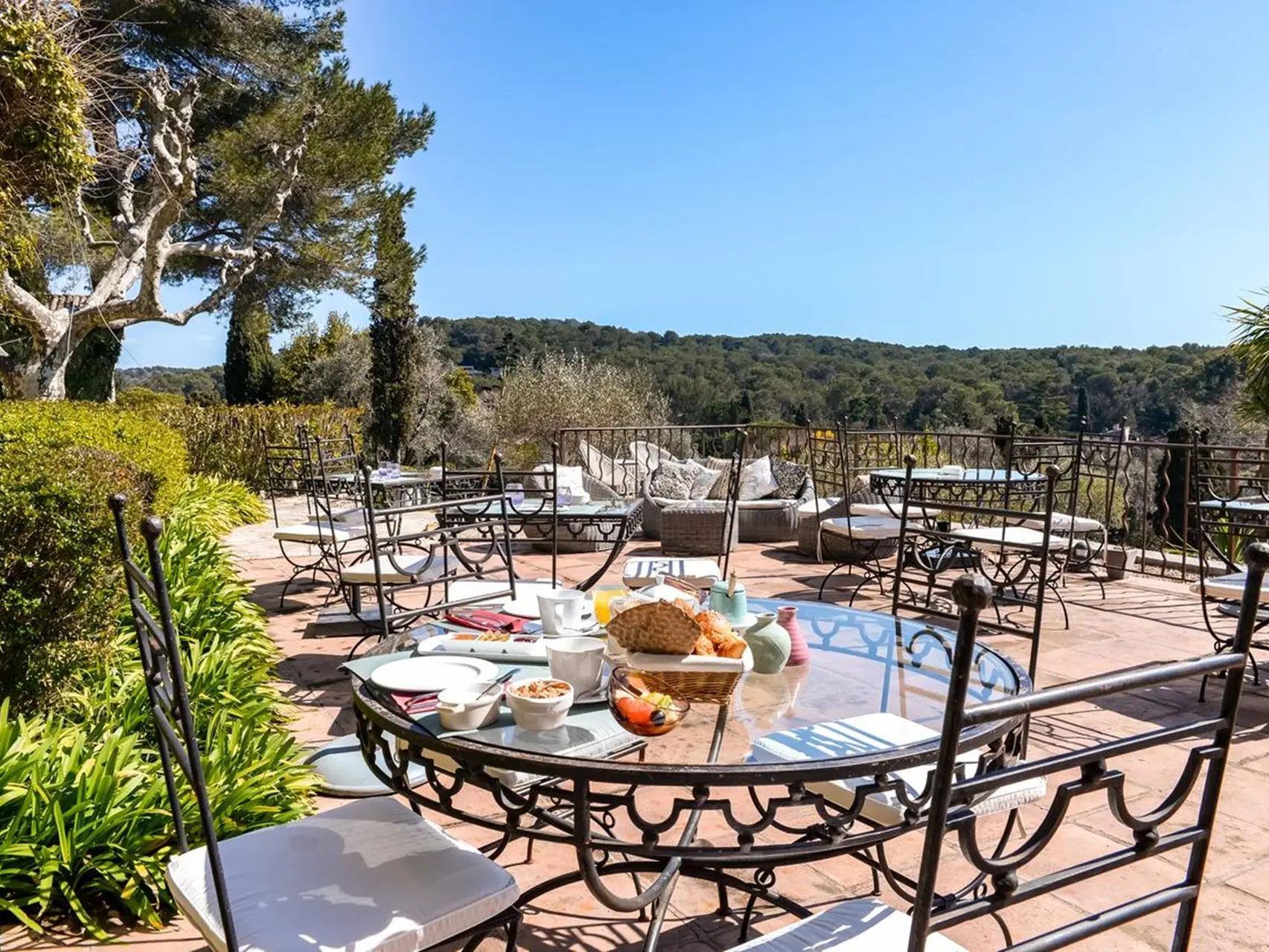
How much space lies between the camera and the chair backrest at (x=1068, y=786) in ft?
2.41

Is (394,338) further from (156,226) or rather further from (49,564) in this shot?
(49,564)

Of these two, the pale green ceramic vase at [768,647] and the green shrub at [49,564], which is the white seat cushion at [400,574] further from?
the pale green ceramic vase at [768,647]

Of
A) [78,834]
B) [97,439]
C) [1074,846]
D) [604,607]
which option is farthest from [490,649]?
[97,439]

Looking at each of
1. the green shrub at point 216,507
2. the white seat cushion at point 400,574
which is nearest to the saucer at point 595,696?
the white seat cushion at point 400,574

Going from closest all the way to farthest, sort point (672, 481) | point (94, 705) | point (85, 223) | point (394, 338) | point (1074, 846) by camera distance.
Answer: point (1074, 846), point (94, 705), point (672, 481), point (85, 223), point (394, 338)

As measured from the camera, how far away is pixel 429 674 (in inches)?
→ 60.0

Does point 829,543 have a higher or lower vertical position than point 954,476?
lower

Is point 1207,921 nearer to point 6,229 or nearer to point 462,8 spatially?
point 6,229

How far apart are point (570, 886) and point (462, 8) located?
24.0 ft

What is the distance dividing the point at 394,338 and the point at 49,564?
42.1 feet

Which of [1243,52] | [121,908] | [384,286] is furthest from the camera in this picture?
[384,286]

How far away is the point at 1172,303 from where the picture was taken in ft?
34.3

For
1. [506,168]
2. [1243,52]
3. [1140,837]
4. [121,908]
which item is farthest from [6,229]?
[1243,52]

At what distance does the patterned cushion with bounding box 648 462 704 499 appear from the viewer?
7.66 meters
